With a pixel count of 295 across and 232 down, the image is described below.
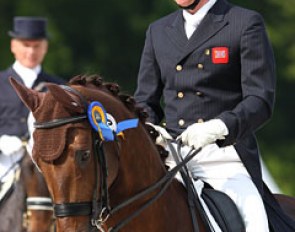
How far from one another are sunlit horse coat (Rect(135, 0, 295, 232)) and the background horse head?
47cm

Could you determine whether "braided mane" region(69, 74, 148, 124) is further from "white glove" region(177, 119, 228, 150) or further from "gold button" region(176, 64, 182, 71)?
"gold button" region(176, 64, 182, 71)

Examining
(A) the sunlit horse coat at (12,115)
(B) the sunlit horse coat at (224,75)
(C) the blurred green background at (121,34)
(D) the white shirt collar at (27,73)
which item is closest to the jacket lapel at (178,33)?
(B) the sunlit horse coat at (224,75)

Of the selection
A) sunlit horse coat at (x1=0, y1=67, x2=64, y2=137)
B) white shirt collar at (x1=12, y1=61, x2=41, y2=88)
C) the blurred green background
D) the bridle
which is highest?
the bridle

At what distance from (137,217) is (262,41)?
1195 millimetres

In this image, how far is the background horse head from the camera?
4.75 m

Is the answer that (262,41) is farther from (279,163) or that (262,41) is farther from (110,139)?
(279,163)

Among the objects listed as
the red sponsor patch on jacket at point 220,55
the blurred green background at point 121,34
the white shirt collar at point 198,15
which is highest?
the white shirt collar at point 198,15

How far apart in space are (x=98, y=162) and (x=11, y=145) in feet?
14.8

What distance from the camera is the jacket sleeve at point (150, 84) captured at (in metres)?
6.08

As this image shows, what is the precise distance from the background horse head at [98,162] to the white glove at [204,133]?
191 millimetres

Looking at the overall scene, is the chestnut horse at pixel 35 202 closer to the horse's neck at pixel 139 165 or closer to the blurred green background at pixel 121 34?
the horse's neck at pixel 139 165

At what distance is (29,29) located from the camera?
1092cm

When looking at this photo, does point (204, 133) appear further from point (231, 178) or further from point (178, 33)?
point (178, 33)

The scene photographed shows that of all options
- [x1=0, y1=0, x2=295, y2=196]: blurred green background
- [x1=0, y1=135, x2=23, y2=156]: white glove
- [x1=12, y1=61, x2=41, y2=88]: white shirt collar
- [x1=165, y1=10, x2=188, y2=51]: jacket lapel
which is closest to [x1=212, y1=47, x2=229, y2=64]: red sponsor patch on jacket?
[x1=165, y1=10, x2=188, y2=51]: jacket lapel
